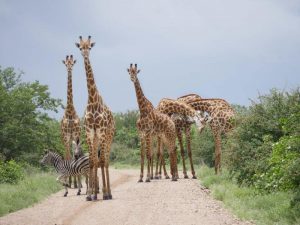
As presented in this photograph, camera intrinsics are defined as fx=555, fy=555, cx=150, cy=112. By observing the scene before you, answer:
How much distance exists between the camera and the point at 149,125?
19.5m

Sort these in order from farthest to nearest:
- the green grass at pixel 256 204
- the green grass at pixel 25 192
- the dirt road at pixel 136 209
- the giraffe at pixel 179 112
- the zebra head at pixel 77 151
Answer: the giraffe at pixel 179 112, the zebra head at pixel 77 151, the green grass at pixel 25 192, the dirt road at pixel 136 209, the green grass at pixel 256 204

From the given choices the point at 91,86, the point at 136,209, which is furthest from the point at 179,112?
the point at 136,209

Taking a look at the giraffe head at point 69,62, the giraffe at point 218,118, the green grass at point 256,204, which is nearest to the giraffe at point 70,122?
the giraffe head at point 69,62

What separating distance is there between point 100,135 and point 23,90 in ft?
38.8

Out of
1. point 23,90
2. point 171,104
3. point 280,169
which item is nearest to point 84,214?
point 280,169

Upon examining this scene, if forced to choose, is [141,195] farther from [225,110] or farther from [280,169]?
[225,110]

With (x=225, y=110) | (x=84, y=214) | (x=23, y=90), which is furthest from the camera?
(x=23, y=90)

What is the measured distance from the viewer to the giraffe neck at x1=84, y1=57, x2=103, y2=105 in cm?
1623

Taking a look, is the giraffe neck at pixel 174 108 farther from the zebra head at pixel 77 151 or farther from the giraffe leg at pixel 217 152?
the zebra head at pixel 77 151

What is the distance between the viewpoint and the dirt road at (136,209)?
12.0m

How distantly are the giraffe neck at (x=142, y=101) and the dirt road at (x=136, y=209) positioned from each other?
10.3 ft

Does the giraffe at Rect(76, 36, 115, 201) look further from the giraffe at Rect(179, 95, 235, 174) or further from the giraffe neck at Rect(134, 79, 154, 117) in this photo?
the giraffe at Rect(179, 95, 235, 174)

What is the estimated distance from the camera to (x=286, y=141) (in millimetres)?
11984

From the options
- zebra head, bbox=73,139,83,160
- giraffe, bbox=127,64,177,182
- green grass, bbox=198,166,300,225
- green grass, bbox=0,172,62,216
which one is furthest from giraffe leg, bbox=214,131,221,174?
green grass, bbox=0,172,62,216
